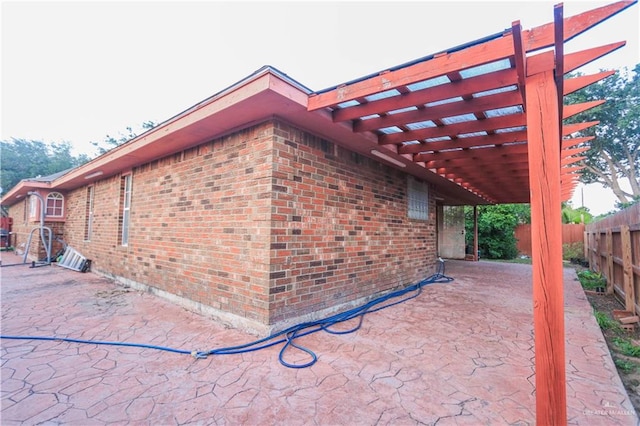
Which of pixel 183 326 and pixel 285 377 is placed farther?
pixel 183 326

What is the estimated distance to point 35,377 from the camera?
7.68 feet

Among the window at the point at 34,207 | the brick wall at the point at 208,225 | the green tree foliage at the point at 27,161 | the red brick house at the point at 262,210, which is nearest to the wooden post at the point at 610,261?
the red brick house at the point at 262,210

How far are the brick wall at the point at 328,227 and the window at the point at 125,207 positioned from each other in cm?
484

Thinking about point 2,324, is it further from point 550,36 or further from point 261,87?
point 550,36

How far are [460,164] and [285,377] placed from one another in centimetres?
462

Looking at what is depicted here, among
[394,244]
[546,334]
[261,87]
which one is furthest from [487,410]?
[394,244]

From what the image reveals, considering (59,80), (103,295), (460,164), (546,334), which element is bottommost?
(103,295)

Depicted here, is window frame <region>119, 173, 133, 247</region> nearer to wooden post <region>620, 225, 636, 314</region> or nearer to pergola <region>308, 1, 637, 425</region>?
pergola <region>308, 1, 637, 425</region>

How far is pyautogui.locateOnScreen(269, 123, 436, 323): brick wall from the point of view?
3311 mm

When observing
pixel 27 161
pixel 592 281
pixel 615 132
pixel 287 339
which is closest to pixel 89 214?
pixel 287 339

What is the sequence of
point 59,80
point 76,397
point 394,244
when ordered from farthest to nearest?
point 59,80 < point 394,244 < point 76,397

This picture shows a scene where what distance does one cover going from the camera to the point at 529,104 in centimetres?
186

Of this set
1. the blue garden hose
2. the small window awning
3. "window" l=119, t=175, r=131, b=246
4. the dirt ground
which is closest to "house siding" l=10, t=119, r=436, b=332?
the blue garden hose

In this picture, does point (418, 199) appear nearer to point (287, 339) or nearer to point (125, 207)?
point (287, 339)
